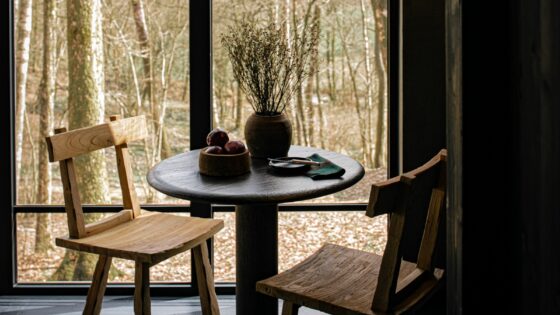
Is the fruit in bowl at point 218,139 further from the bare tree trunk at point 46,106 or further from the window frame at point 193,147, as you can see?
the bare tree trunk at point 46,106

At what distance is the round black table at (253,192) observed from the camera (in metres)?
2.58

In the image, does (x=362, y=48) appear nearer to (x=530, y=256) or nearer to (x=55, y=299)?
(x=55, y=299)

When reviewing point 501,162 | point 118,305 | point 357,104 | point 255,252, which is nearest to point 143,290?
point 255,252

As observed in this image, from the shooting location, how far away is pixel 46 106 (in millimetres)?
3783

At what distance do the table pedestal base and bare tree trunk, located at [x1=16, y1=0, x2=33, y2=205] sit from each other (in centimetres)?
141

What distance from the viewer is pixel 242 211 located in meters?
2.83

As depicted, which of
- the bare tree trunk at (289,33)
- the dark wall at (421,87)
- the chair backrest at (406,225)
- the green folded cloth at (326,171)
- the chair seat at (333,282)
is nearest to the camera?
the chair backrest at (406,225)

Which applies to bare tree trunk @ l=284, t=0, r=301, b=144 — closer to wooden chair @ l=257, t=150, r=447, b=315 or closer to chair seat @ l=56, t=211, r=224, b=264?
chair seat @ l=56, t=211, r=224, b=264

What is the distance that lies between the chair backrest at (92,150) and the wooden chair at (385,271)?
2.69 feet

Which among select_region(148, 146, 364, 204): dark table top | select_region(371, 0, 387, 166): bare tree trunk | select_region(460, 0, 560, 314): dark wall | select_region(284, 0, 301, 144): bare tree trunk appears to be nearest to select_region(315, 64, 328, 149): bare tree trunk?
select_region(284, 0, 301, 144): bare tree trunk

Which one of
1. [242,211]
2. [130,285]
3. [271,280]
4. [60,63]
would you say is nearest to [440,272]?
[271,280]

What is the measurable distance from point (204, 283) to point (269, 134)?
2.06 ft

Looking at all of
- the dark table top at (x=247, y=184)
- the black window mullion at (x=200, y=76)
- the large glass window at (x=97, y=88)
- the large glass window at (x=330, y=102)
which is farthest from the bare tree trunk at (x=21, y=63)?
the dark table top at (x=247, y=184)

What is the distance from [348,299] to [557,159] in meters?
1.23
